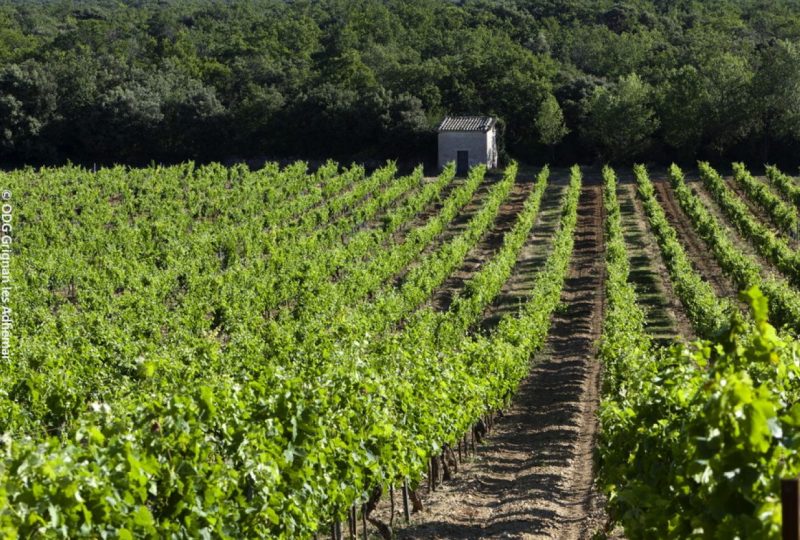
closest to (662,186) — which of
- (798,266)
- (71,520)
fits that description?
(798,266)

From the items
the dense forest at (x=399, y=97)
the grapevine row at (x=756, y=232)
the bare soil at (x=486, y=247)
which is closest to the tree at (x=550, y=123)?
the dense forest at (x=399, y=97)

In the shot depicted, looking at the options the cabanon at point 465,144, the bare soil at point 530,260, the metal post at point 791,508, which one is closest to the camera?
the metal post at point 791,508

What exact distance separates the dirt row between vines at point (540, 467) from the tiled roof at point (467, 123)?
27.5 meters

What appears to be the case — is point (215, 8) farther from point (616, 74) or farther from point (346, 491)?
point (346, 491)

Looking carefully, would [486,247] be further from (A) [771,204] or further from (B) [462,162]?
(B) [462,162]

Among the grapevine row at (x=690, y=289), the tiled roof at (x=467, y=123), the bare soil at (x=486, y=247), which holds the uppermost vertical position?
the tiled roof at (x=467, y=123)

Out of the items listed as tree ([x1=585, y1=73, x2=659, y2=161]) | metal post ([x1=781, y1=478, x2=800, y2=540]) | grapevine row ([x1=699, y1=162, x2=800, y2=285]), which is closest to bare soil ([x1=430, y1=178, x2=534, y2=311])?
tree ([x1=585, y1=73, x2=659, y2=161])

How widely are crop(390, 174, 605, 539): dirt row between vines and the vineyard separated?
60 mm

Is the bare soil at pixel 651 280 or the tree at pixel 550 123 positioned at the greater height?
the tree at pixel 550 123

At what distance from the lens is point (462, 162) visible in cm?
5238

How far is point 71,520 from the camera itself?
5.98 m

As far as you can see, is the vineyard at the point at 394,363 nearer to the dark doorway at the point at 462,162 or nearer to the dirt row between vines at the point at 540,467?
the dirt row between vines at the point at 540,467

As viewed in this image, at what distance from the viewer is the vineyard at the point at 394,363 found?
246 inches

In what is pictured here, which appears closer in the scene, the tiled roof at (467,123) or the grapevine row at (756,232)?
the grapevine row at (756,232)
